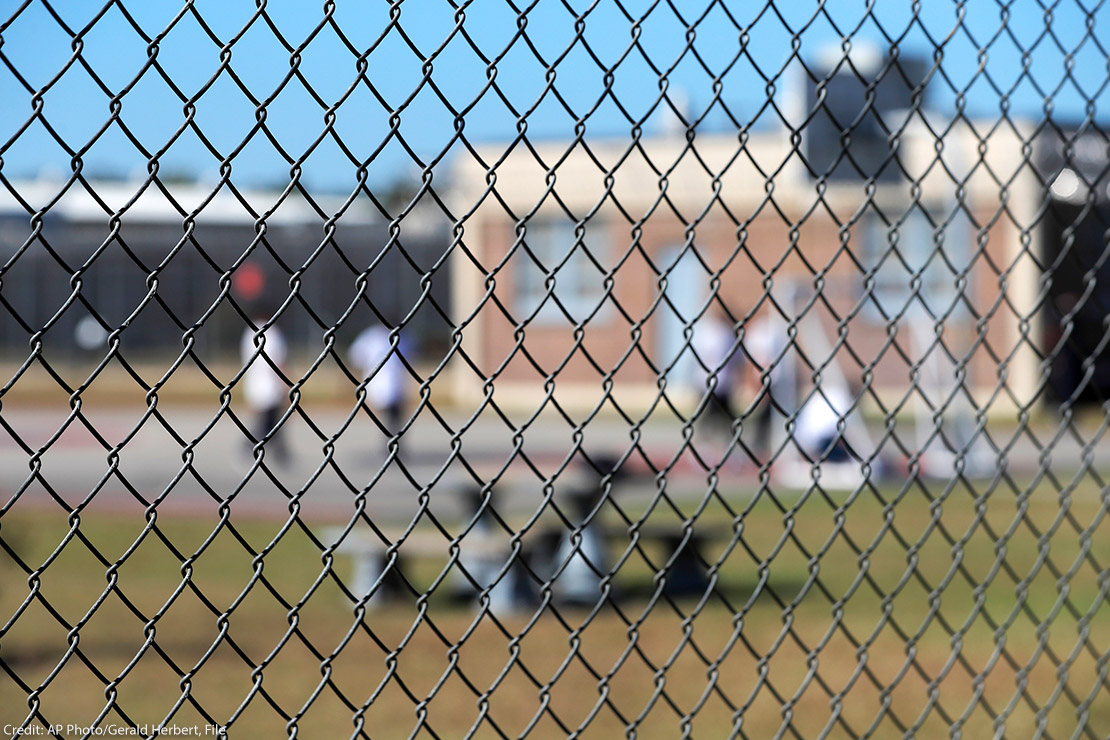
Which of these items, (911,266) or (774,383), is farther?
(911,266)

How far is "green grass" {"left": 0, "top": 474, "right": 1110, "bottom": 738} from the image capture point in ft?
13.5

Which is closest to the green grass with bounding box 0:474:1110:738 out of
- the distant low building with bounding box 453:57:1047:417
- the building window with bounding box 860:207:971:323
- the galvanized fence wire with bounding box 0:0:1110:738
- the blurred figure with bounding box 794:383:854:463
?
the galvanized fence wire with bounding box 0:0:1110:738

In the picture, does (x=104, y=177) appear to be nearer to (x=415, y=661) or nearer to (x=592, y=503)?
(x=415, y=661)

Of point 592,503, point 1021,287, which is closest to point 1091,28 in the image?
point 592,503

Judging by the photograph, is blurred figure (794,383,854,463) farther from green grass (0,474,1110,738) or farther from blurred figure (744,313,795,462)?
green grass (0,474,1110,738)

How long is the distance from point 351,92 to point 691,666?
183 inches

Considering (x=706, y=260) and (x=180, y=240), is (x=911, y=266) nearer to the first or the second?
(x=706, y=260)

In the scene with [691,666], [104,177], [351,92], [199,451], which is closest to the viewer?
[351,92]

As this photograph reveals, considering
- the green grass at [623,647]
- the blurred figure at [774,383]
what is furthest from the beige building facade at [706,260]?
the green grass at [623,647]

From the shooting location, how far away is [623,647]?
6.76 metres

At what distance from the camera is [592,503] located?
24.8 ft

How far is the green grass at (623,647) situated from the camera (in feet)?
13.5

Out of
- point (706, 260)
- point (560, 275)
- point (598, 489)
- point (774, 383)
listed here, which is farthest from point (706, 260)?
point (598, 489)

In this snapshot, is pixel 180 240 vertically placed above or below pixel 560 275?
above
